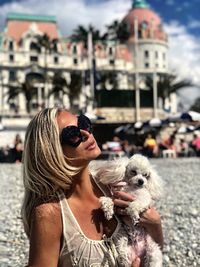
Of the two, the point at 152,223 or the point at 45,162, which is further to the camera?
the point at 152,223

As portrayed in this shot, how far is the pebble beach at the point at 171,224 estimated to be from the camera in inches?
236

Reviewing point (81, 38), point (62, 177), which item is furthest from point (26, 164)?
point (81, 38)

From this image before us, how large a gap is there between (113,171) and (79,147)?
9.9 inches

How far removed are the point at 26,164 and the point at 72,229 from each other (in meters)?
0.37

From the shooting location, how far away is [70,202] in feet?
7.88

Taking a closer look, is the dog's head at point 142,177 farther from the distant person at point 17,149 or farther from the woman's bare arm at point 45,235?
the distant person at point 17,149

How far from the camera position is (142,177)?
2492mm

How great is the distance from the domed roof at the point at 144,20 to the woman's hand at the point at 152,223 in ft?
300

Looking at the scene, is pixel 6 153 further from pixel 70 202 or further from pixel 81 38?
pixel 81 38

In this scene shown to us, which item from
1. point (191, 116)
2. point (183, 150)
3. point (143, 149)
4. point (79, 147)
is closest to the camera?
point (79, 147)

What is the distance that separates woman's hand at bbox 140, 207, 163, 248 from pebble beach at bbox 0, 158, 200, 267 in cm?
240

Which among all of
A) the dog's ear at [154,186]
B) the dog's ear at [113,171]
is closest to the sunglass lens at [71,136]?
the dog's ear at [113,171]

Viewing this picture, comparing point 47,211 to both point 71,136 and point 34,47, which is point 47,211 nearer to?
point 71,136

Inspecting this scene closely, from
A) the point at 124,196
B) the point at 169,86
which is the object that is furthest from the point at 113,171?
the point at 169,86
